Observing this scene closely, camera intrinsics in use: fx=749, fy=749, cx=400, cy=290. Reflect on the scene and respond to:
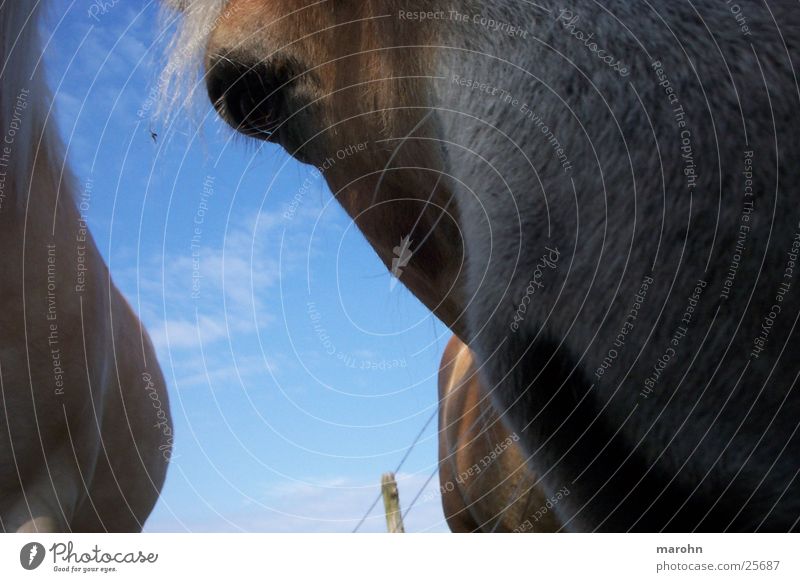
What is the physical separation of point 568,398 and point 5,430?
0.78 meters

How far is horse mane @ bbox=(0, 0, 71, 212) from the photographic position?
1030 millimetres

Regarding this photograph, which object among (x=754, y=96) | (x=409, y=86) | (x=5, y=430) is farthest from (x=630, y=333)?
(x=5, y=430)

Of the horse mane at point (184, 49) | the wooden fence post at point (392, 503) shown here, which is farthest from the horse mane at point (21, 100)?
the wooden fence post at point (392, 503)

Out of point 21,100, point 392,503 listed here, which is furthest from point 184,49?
point 392,503

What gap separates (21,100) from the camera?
3.50 feet

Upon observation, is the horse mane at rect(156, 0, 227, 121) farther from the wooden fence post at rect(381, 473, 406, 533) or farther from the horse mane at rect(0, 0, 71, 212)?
the wooden fence post at rect(381, 473, 406, 533)

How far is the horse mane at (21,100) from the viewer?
1030 mm

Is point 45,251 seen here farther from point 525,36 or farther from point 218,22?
point 525,36

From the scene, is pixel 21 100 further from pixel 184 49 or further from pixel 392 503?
pixel 392 503

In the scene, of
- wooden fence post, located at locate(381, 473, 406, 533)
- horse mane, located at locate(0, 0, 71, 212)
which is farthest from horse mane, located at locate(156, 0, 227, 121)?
wooden fence post, located at locate(381, 473, 406, 533)

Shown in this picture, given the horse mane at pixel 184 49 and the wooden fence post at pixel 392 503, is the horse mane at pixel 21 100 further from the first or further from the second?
the wooden fence post at pixel 392 503

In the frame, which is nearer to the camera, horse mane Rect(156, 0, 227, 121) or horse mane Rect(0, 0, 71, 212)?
horse mane Rect(156, 0, 227, 121)

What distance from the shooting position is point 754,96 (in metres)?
0.57

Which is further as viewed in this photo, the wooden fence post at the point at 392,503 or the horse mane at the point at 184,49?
the wooden fence post at the point at 392,503
